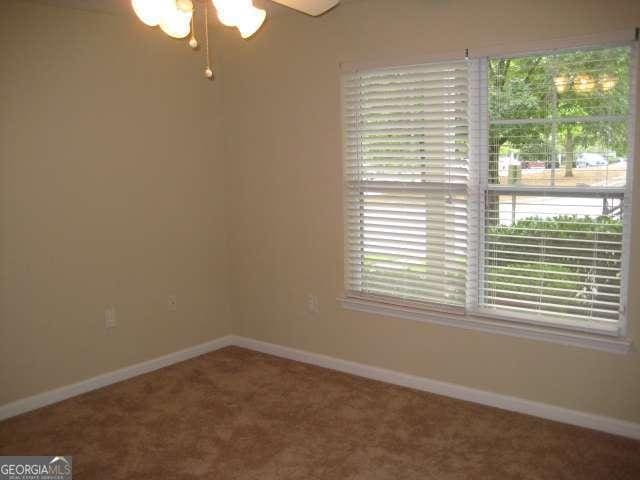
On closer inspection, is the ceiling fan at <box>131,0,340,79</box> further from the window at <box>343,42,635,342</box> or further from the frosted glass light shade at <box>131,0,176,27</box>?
the window at <box>343,42,635,342</box>

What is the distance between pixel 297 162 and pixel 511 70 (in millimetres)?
1608

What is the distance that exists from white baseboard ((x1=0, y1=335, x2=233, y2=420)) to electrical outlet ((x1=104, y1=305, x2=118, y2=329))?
1.06 feet

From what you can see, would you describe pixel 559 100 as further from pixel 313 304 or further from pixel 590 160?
pixel 313 304

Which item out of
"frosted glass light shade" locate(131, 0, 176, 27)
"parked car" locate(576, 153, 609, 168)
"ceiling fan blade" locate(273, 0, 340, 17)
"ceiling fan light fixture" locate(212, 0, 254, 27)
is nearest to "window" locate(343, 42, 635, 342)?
"parked car" locate(576, 153, 609, 168)

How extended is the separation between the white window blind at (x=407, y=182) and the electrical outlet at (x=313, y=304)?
33 cm

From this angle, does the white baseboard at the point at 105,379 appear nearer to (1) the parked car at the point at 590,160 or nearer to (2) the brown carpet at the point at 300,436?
(2) the brown carpet at the point at 300,436

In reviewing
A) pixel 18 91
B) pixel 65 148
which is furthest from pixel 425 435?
pixel 18 91

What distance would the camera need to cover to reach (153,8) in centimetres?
206

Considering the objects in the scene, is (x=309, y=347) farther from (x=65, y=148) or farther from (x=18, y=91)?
(x=18, y=91)

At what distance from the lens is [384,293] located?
4125mm

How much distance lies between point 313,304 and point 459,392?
4.01 ft

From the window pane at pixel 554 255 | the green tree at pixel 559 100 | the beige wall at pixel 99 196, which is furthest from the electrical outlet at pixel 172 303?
the green tree at pixel 559 100

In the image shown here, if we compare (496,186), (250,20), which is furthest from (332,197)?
(250,20)

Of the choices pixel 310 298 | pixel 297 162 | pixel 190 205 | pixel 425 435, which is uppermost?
pixel 297 162
